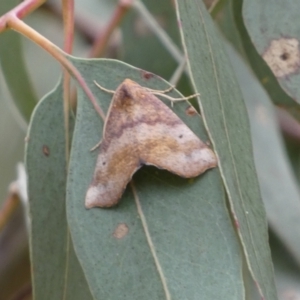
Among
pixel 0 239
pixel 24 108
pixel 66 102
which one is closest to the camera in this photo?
pixel 66 102

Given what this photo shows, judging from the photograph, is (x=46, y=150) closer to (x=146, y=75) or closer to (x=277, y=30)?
(x=146, y=75)

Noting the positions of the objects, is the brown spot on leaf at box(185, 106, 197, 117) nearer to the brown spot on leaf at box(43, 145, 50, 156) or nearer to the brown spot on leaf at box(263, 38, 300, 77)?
the brown spot on leaf at box(263, 38, 300, 77)

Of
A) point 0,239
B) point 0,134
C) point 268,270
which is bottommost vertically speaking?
point 0,239

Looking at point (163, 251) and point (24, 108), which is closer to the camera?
point (163, 251)

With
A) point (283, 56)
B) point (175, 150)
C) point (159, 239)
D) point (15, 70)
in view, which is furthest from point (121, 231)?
point (15, 70)

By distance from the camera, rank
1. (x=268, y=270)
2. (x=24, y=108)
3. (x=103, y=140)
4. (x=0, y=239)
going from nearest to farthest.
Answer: (x=268, y=270) < (x=103, y=140) < (x=24, y=108) < (x=0, y=239)

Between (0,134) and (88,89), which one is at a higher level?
(88,89)

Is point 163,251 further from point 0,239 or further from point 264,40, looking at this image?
point 0,239

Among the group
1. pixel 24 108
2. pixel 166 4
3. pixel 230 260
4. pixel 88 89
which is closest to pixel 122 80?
pixel 88 89

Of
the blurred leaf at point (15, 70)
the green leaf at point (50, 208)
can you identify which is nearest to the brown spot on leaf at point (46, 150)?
the green leaf at point (50, 208)
